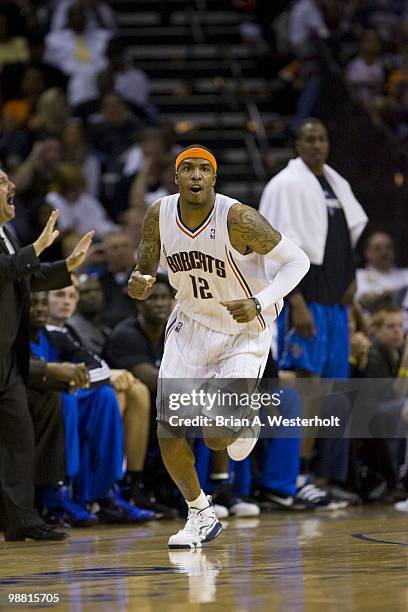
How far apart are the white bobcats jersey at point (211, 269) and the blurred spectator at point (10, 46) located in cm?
763

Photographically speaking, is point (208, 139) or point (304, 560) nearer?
point (304, 560)

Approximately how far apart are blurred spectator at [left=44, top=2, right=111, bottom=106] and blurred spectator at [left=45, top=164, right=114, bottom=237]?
2.11m

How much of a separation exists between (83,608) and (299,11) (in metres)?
11.3

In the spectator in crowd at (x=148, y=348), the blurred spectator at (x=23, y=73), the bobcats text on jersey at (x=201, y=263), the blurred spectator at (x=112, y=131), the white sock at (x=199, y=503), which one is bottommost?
the white sock at (x=199, y=503)

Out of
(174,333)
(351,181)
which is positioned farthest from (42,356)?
(351,181)

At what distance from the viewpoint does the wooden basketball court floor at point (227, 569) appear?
15.4 feet

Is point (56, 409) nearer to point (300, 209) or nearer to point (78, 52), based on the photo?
point (300, 209)

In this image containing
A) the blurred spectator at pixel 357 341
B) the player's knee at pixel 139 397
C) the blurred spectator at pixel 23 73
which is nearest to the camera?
the player's knee at pixel 139 397

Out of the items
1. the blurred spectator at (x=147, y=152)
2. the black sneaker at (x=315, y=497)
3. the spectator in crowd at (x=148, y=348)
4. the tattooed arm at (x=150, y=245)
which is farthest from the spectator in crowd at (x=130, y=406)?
the blurred spectator at (x=147, y=152)

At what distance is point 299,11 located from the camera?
14898mm

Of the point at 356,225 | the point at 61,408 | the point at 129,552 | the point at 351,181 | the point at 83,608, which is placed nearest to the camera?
the point at 83,608

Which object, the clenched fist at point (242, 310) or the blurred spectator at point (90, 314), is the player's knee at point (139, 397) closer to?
the blurred spectator at point (90, 314)

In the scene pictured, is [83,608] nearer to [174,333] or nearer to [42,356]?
[174,333]

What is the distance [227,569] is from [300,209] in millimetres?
3541
